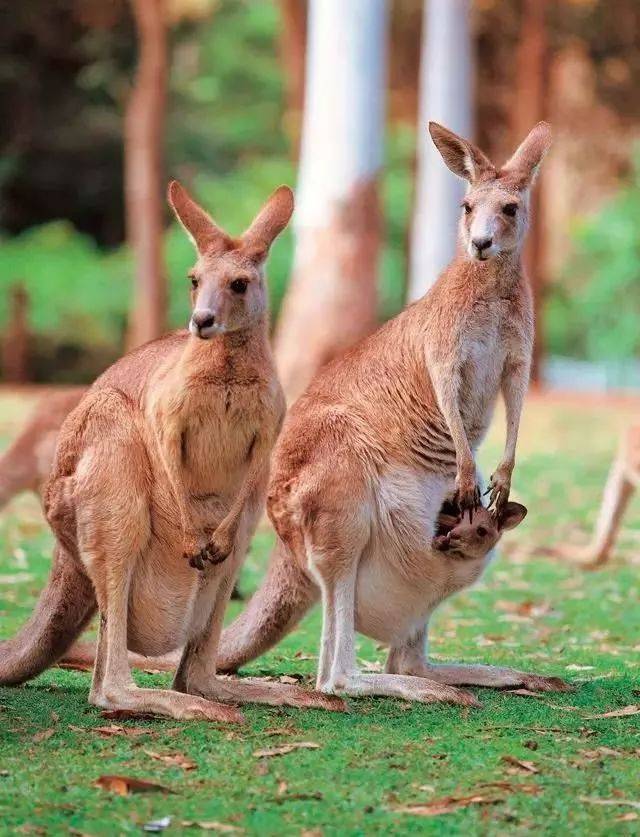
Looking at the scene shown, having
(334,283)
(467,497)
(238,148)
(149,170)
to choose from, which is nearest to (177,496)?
(467,497)

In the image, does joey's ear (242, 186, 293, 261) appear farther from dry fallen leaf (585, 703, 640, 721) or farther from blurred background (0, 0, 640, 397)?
blurred background (0, 0, 640, 397)

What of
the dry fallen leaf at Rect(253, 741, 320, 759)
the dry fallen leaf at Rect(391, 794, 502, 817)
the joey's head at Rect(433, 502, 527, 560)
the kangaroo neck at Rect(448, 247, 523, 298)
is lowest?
the dry fallen leaf at Rect(253, 741, 320, 759)

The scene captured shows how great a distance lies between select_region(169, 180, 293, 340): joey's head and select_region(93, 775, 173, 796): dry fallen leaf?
46.1 inches

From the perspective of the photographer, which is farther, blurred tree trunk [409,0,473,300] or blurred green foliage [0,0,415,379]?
blurred green foliage [0,0,415,379]

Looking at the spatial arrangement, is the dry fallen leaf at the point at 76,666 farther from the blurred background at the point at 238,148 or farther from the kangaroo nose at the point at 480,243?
the blurred background at the point at 238,148

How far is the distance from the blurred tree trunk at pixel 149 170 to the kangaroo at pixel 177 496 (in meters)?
12.3

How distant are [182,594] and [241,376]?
0.63 m

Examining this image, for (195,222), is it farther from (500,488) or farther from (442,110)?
(442,110)

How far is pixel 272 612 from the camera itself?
471 cm

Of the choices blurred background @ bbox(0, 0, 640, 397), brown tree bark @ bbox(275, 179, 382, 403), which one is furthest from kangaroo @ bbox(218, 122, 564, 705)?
blurred background @ bbox(0, 0, 640, 397)

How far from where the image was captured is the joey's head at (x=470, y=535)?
4.60 m

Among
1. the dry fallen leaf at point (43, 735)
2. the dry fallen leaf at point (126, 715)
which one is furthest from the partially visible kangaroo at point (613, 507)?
the dry fallen leaf at point (43, 735)

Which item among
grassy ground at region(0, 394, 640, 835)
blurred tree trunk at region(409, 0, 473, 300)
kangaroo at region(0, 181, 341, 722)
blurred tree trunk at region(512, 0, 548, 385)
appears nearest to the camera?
grassy ground at region(0, 394, 640, 835)

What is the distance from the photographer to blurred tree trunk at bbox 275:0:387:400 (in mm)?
10742
